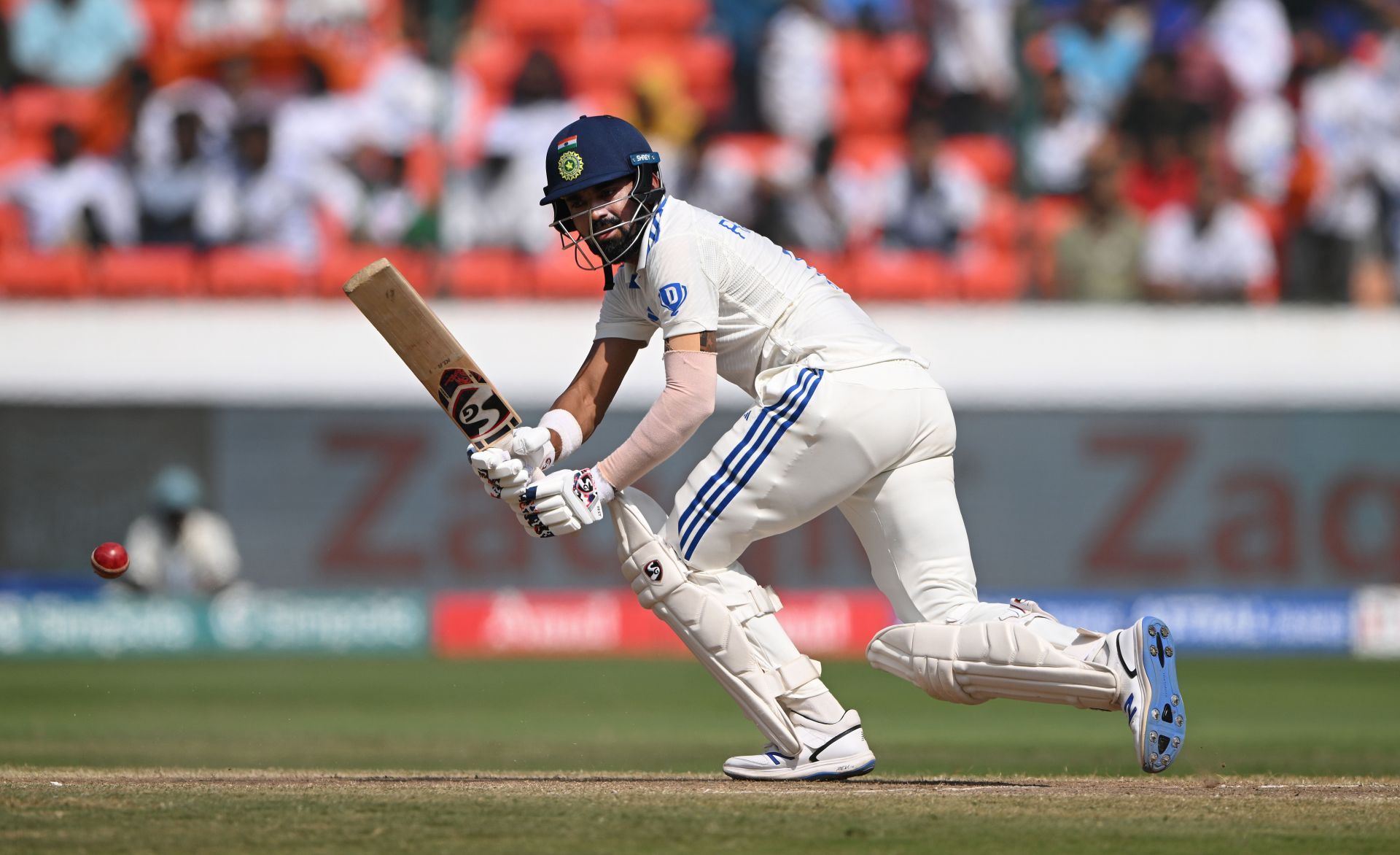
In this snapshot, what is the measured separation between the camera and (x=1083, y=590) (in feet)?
39.5

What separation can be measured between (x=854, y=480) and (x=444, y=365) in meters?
1.10

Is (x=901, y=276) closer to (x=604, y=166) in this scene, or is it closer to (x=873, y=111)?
(x=873, y=111)

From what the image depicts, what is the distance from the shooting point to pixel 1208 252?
1195cm

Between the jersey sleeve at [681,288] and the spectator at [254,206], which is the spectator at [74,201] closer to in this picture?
the spectator at [254,206]

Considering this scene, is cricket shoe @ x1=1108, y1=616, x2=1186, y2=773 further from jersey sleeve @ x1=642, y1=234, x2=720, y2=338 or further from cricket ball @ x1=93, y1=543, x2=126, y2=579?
cricket ball @ x1=93, y1=543, x2=126, y2=579

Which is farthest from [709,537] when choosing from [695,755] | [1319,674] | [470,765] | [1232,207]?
[1232,207]

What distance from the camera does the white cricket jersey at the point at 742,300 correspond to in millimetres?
4289

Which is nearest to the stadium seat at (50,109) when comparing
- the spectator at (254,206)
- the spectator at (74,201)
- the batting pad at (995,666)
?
the spectator at (74,201)

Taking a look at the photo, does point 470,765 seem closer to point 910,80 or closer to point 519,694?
point 519,694

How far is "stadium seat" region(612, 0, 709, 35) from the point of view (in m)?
12.8

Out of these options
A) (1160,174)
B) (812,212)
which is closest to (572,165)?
(812,212)

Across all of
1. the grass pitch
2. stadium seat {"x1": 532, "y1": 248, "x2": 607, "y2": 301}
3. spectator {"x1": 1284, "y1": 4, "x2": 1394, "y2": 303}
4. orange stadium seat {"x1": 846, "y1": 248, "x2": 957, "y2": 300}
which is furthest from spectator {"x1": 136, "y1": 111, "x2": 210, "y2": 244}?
spectator {"x1": 1284, "y1": 4, "x2": 1394, "y2": 303}

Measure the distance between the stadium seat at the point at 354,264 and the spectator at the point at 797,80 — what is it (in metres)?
2.53

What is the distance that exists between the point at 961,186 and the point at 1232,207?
176cm
